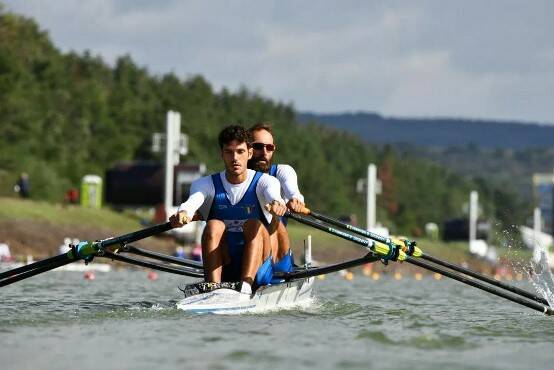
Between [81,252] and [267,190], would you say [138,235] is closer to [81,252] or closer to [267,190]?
[81,252]

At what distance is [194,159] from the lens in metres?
90.2

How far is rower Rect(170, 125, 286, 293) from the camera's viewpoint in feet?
45.3

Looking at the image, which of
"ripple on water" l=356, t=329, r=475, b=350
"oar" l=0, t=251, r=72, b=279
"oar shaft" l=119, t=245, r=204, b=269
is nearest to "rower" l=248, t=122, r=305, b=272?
"oar shaft" l=119, t=245, r=204, b=269

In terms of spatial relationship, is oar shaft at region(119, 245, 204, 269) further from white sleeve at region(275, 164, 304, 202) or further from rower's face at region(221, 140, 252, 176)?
rower's face at region(221, 140, 252, 176)

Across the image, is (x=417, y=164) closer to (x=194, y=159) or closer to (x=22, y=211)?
(x=194, y=159)

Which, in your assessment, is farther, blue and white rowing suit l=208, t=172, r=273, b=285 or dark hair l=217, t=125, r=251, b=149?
blue and white rowing suit l=208, t=172, r=273, b=285

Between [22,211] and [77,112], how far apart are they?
145 feet

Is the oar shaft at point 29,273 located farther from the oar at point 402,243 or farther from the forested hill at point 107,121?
the forested hill at point 107,121

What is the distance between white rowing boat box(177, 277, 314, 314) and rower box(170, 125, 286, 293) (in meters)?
0.16

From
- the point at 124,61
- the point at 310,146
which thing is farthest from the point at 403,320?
the point at 310,146

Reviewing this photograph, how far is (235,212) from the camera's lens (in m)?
14.0

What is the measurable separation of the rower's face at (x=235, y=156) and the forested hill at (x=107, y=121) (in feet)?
72.2

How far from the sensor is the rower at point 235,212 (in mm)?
13820

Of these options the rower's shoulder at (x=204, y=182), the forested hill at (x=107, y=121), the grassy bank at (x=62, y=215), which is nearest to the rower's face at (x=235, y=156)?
the rower's shoulder at (x=204, y=182)
